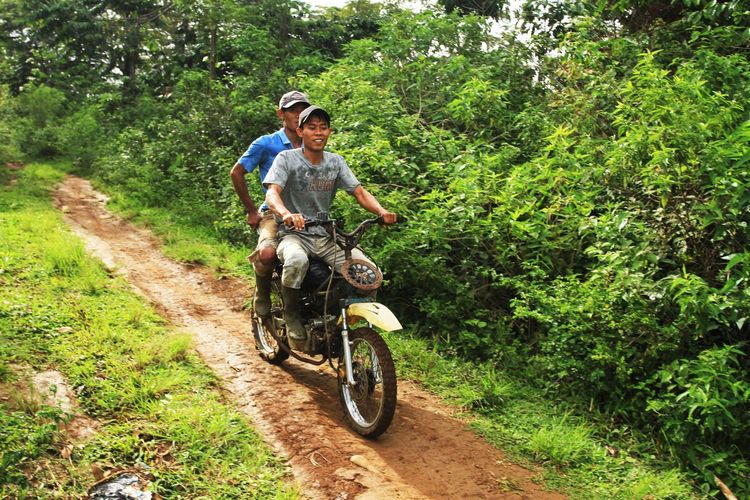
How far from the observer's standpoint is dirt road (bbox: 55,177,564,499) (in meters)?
3.63

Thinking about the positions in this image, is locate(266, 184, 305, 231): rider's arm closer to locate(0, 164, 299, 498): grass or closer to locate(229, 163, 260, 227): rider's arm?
locate(229, 163, 260, 227): rider's arm

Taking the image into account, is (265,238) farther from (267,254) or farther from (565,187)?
(565,187)

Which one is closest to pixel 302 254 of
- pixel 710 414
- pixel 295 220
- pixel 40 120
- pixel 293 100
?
pixel 295 220

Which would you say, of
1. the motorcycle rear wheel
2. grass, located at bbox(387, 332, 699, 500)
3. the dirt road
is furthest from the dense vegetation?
the motorcycle rear wheel

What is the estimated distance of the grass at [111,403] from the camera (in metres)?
3.31

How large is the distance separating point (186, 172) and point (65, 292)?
20.5 ft

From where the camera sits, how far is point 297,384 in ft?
16.3

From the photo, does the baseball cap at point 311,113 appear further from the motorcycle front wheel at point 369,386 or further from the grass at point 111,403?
the grass at point 111,403

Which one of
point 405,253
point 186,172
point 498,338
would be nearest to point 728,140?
point 498,338

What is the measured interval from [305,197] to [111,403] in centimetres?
213

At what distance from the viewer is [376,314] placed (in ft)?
13.3

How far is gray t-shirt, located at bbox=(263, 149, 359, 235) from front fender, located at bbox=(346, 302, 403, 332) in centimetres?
77

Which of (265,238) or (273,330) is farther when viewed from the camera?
(273,330)

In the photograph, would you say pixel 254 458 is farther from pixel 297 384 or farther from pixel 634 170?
pixel 634 170
